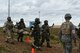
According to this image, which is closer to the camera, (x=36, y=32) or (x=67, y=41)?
(x=67, y=41)

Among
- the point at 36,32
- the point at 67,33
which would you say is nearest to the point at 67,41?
the point at 67,33

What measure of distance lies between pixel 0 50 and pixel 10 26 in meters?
3.57

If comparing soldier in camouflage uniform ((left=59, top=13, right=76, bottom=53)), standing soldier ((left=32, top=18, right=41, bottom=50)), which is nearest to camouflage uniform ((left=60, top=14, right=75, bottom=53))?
soldier in camouflage uniform ((left=59, top=13, right=76, bottom=53))

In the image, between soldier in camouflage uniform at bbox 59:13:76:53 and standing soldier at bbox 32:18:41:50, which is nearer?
soldier in camouflage uniform at bbox 59:13:76:53

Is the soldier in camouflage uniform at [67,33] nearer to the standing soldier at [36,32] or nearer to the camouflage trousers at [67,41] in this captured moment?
the camouflage trousers at [67,41]

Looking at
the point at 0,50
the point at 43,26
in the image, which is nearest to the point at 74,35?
the point at 0,50

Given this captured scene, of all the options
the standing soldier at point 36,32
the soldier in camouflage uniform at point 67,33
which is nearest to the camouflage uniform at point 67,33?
the soldier in camouflage uniform at point 67,33

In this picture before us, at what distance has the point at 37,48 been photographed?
915 inches

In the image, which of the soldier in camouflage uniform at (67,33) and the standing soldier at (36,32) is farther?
the standing soldier at (36,32)

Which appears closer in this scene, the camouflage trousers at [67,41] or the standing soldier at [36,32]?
the camouflage trousers at [67,41]

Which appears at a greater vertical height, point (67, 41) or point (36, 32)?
point (36, 32)

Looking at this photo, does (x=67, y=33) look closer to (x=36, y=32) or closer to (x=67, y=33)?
(x=67, y=33)

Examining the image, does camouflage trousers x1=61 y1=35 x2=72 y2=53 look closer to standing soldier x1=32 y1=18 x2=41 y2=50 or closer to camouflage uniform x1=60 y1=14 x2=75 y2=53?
camouflage uniform x1=60 y1=14 x2=75 y2=53

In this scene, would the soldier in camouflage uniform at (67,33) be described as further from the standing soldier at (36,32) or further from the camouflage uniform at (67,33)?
the standing soldier at (36,32)
